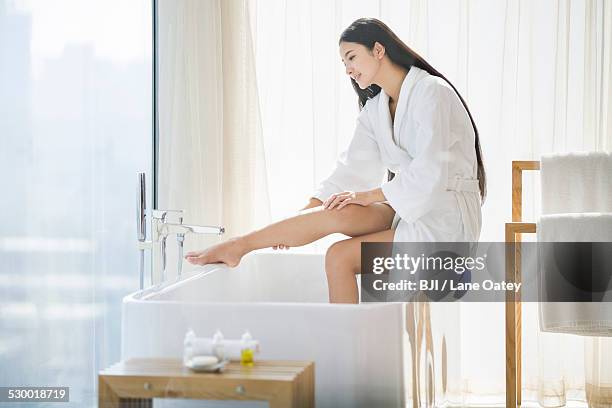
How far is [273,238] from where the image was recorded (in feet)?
8.14

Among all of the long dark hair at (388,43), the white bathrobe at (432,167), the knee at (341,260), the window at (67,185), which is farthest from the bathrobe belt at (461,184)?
the window at (67,185)

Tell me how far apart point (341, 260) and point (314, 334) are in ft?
2.09

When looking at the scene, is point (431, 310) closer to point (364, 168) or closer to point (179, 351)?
point (364, 168)

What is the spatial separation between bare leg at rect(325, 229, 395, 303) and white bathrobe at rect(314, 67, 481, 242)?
12cm

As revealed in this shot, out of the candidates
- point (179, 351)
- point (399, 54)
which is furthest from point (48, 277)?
point (399, 54)

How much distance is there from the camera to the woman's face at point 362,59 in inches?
99.0

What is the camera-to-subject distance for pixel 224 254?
2.49 metres

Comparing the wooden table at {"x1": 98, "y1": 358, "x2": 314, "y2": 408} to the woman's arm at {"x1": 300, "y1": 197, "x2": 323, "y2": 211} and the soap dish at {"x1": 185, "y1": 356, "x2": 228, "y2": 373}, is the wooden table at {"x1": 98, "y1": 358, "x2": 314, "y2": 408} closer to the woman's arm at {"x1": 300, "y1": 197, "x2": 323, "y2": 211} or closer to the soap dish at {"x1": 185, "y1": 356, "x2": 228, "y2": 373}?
the soap dish at {"x1": 185, "y1": 356, "x2": 228, "y2": 373}

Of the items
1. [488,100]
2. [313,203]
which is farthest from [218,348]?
[488,100]

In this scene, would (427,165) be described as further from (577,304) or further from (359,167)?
(577,304)

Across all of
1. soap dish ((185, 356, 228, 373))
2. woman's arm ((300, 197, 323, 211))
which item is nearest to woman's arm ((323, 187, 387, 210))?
woman's arm ((300, 197, 323, 211))

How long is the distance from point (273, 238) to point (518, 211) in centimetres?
91

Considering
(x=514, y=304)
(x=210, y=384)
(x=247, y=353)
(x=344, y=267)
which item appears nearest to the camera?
(x=210, y=384)

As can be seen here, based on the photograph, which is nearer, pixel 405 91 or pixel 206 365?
pixel 206 365
